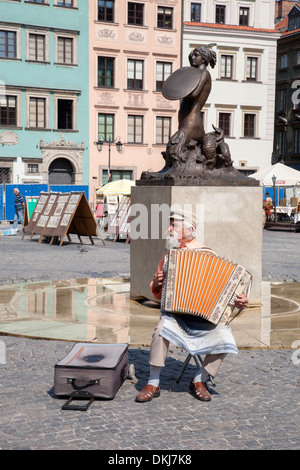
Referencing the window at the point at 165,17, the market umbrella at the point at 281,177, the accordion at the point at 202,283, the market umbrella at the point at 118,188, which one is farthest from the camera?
the window at the point at 165,17

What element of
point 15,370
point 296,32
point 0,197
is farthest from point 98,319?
point 296,32

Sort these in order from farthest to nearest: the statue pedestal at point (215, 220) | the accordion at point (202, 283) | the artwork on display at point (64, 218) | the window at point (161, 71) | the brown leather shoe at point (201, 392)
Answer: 1. the window at point (161, 71)
2. the artwork on display at point (64, 218)
3. the statue pedestal at point (215, 220)
4. the brown leather shoe at point (201, 392)
5. the accordion at point (202, 283)

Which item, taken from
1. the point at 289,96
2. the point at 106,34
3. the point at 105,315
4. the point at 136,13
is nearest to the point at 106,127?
the point at 106,34

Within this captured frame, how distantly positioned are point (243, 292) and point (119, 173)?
3327 centimetres

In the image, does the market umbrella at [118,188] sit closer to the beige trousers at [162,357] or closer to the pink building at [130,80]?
the pink building at [130,80]

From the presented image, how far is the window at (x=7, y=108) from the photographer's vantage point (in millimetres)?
34531

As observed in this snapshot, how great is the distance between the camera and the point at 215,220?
7691mm

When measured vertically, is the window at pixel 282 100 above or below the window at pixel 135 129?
above

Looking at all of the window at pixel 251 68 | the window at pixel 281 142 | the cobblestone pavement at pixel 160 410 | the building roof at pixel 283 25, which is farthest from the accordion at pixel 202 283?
the building roof at pixel 283 25

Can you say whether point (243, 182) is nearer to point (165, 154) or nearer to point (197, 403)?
point (165, 154)

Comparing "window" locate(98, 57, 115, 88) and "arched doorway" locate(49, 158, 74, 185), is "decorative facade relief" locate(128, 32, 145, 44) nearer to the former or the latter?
"window" locate(98, 57, 115, 88)

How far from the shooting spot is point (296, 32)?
47594mm

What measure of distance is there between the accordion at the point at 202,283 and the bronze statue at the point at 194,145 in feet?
10.2

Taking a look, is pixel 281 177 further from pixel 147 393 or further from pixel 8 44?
pixel 147 393
